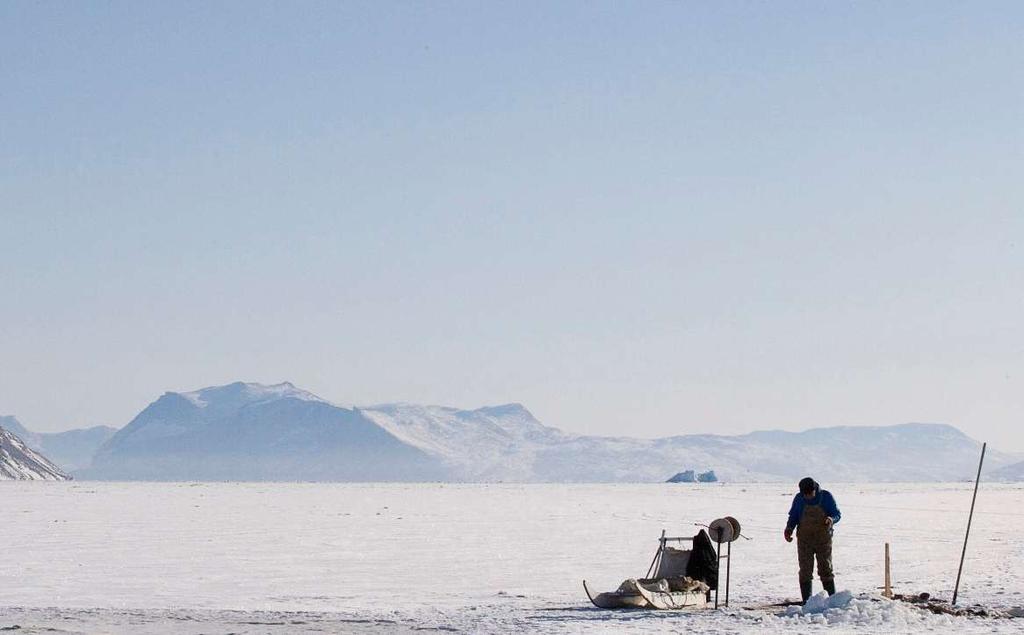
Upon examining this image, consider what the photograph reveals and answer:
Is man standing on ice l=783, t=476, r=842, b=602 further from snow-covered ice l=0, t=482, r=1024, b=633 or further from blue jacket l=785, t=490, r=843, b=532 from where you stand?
snow-covered ice l=0, t=482, r=1024, b=633

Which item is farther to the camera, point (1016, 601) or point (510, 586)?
point (510, 586)

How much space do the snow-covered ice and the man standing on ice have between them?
2.87 ft

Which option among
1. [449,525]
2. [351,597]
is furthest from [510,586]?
[449,525]

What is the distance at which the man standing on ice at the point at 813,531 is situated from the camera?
1627 cm

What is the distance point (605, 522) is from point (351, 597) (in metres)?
19.6

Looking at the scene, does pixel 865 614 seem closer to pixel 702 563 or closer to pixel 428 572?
pixel 702 563

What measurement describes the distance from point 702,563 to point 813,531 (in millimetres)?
1548

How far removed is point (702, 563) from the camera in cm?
1711

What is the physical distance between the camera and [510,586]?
776 inches

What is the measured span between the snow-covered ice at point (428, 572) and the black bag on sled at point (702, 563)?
608mm

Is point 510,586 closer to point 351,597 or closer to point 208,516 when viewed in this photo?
point 351,597

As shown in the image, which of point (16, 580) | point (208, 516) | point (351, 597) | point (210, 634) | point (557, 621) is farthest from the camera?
point (208, 516)

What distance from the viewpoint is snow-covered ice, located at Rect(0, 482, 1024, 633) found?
47.5 ft

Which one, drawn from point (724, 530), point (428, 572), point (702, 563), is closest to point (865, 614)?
point (702, 563)
